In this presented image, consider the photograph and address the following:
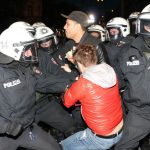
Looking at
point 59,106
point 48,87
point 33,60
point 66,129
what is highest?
point 33,60

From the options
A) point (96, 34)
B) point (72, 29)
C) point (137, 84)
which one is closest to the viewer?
point (137, 84)

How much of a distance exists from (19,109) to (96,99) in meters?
1.05

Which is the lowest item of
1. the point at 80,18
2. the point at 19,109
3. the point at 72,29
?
the point at 19,109

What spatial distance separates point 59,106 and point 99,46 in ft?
4.48

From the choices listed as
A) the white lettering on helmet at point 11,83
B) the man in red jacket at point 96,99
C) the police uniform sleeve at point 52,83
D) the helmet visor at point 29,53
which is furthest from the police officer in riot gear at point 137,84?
the white lettering on helmet at point 11,83

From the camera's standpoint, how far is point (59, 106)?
6.12 meters

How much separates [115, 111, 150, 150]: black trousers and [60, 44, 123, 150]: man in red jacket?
0.66 meters

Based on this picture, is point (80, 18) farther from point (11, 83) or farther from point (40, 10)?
→ point (40, 10)

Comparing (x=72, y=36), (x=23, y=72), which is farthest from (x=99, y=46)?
(x=23, y=72)

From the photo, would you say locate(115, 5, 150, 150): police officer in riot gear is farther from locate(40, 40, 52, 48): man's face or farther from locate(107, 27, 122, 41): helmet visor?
locate(107, 27, 122, 41): helmet visor

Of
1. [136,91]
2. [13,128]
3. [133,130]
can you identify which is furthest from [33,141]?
[136,91]

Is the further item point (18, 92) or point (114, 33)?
point (114, 33)

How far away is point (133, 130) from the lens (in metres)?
5.16

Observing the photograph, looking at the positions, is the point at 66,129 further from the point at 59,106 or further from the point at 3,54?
the point at 3,54
